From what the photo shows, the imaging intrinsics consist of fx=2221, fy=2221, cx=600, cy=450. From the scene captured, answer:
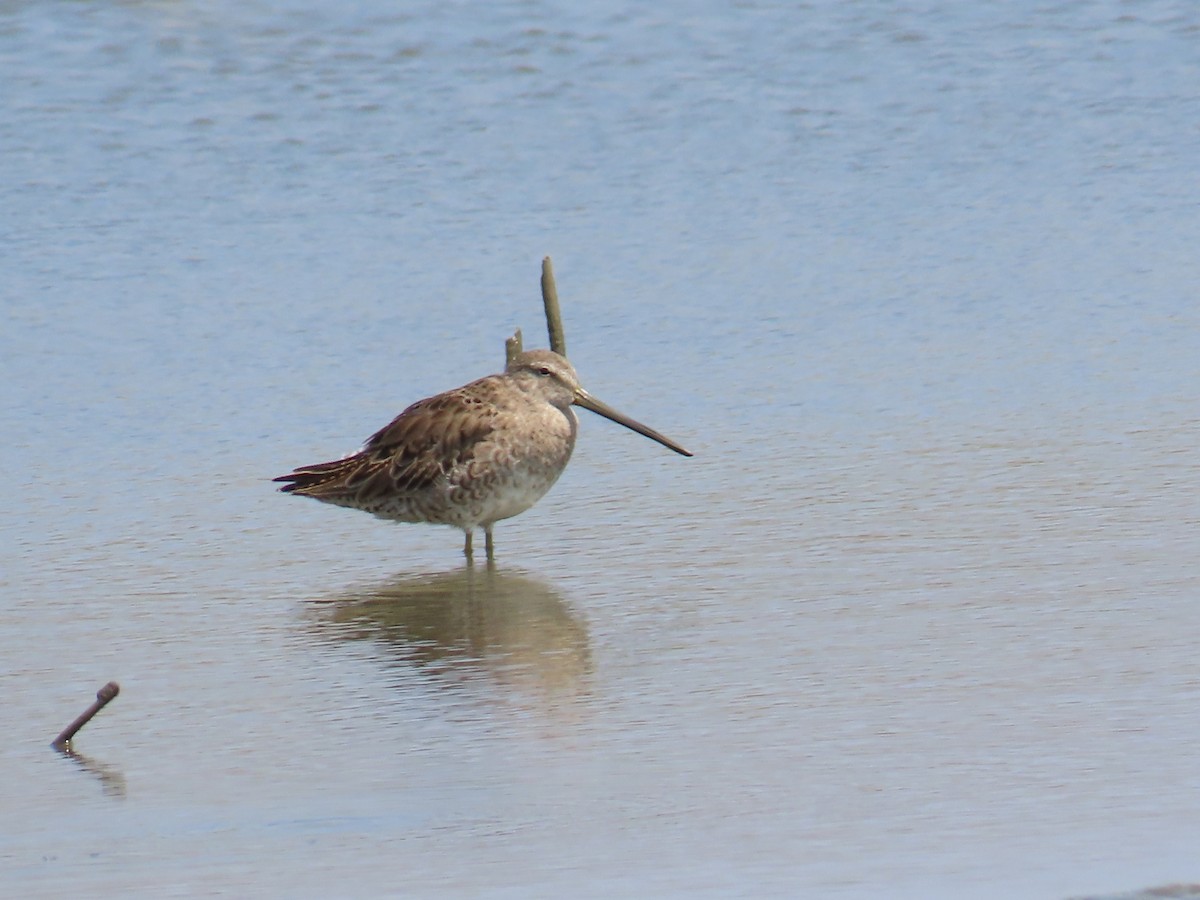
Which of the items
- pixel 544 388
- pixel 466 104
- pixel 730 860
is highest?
pixel 466 104

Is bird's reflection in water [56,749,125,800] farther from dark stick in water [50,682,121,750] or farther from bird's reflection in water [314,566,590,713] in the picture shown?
bird's reflection in water [314,566,590,713]

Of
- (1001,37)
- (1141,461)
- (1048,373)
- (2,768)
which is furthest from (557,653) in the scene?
(1001,37)

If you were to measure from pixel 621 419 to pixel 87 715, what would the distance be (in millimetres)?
2674

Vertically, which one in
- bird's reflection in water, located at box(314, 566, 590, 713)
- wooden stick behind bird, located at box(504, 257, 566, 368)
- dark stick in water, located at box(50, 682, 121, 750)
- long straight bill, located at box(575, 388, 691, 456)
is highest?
wooden stick behind bird, located at box(504, 257, 566, 368)

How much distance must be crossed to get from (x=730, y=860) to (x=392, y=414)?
152 inches

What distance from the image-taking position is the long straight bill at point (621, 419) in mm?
6797

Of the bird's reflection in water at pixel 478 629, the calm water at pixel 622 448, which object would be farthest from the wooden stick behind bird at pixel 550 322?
the bird's reflection in water at pixel 478 629

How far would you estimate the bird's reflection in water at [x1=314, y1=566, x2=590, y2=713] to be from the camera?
16.6ft

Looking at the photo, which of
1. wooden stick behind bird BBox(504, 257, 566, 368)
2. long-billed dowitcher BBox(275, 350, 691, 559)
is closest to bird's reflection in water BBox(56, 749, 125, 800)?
long-billed dowitcher BBox(275, 350, 691, 559)

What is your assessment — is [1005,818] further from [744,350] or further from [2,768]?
[744,350]

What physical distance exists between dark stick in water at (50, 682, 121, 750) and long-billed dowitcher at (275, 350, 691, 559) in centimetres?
201

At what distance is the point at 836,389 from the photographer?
7512mm

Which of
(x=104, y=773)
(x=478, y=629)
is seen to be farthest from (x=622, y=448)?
(x=104, y=773)

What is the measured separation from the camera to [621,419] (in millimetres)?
6809
